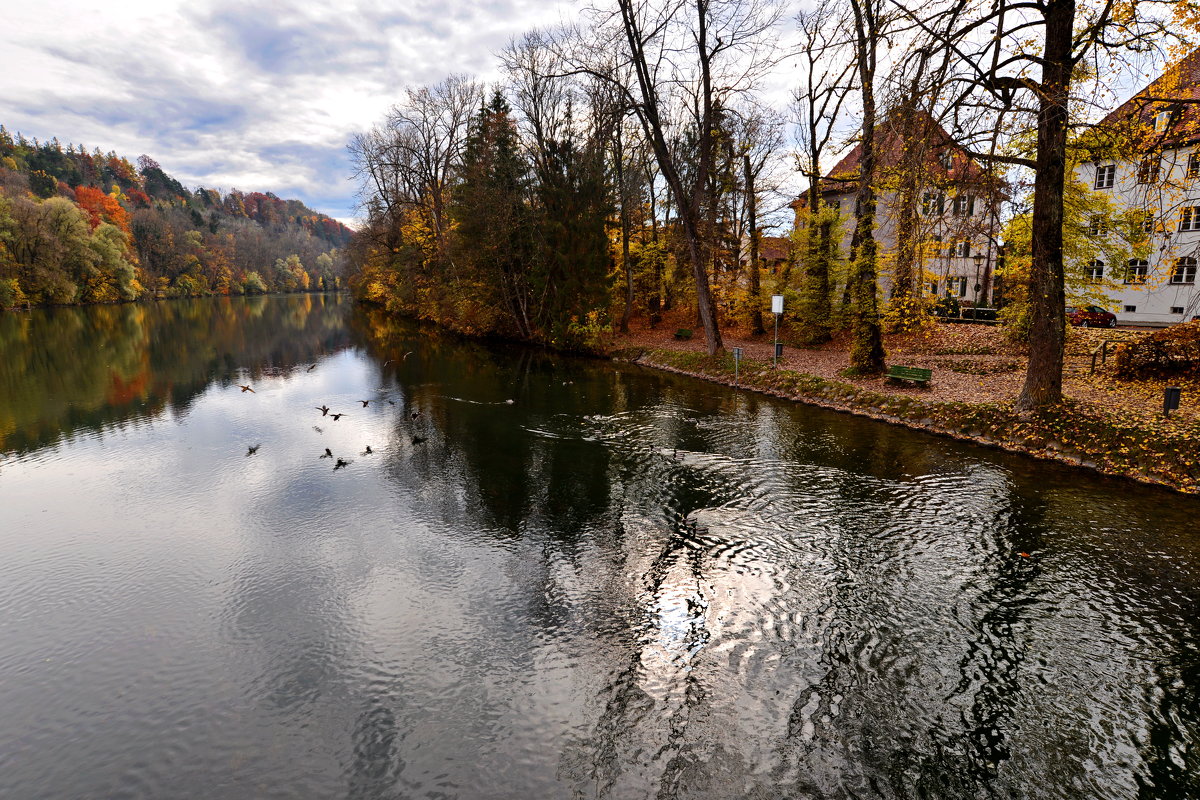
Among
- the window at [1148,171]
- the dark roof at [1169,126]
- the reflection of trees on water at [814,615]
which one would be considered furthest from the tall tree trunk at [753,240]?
the window at [1148,171]

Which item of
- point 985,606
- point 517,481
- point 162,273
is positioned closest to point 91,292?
point 162,273

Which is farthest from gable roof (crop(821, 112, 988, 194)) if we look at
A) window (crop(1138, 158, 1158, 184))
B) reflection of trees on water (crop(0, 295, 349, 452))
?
reflection of trees on water (crop(0, 295, 349, 452))

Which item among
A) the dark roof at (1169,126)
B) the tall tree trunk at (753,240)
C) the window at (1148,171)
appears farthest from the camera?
the tall tree trunk at (753,240)

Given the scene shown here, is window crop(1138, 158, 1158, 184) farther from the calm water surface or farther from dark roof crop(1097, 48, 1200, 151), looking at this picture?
the calm water surface

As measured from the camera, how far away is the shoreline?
11.4m

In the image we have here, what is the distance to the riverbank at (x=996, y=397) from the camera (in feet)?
38.7

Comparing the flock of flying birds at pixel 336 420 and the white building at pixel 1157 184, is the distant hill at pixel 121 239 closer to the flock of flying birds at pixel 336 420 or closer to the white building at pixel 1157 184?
the flock of flying birds at pixel 336 420

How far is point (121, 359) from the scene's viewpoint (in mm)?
30328

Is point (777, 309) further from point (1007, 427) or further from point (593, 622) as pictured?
point (593, 622)

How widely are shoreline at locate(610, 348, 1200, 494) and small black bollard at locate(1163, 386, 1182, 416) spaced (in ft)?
4.11

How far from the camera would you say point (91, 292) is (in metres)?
68.8

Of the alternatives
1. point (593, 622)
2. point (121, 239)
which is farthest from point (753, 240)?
point (121, 239)

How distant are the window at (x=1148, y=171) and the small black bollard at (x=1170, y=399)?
542 centimetres

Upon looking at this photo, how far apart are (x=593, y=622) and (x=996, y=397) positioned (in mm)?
14527
